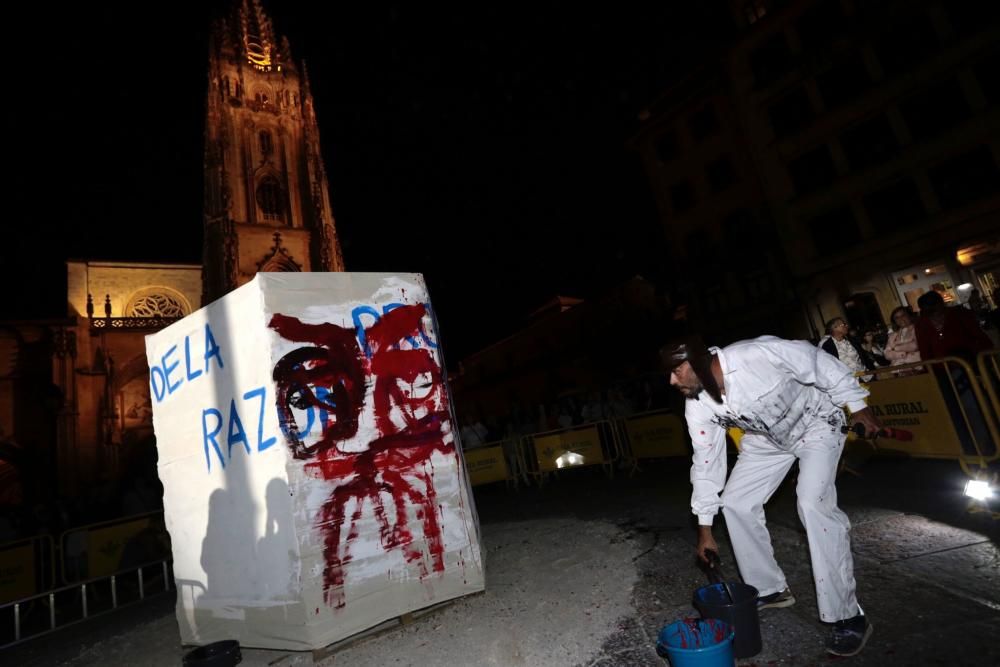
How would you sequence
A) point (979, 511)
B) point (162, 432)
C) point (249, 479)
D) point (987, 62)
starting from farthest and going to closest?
point (987, 62)
point (162, 432)
point (979, 511)
point (249, 479)

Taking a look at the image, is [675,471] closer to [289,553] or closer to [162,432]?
[289,553]

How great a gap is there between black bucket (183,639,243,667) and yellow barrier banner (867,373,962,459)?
6.91 meters

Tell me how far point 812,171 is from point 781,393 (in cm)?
2483

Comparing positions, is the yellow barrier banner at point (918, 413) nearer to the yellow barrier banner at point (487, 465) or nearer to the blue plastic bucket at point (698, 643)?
the blue plastic bucket at point (698, 643)

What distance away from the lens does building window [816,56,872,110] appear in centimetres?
2105

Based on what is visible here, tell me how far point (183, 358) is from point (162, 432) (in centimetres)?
82

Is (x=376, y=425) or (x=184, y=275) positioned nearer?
(x=376, y=425)

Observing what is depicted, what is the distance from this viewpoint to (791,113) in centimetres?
2348

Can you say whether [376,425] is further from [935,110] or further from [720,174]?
[720,174]

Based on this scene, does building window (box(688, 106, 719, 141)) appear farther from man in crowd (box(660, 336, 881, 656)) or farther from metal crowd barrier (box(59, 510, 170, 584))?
metal crowd barrier (box(59, 510, 170, 584))

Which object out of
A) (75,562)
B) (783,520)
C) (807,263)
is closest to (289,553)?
(783,520)

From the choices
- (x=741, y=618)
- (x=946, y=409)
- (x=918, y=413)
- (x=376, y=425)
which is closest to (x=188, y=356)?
(x=376, y=425)

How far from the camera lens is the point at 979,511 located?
168 inches

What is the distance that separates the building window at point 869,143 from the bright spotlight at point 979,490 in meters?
21.5
